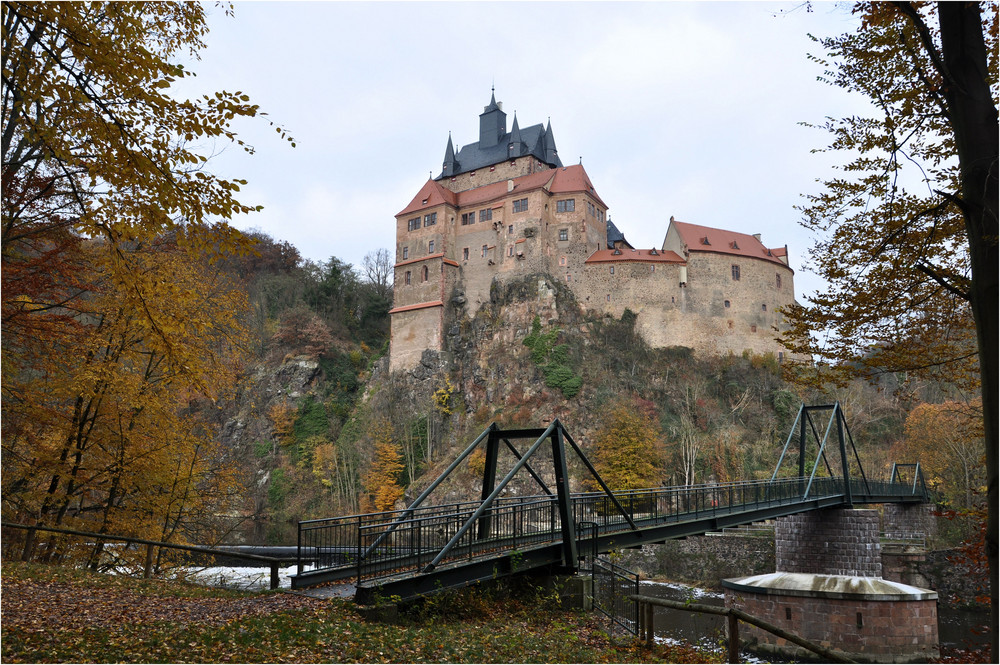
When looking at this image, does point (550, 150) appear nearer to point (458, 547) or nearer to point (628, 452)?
point (628, 452)

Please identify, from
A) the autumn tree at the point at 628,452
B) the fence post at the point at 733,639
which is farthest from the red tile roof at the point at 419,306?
the fence post at the point at 733,639

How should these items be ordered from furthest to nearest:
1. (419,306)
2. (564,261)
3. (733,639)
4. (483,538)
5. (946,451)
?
(419,306), (564,261), (946,451), (483,538), (733,639)

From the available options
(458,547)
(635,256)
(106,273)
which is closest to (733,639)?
(458,547)

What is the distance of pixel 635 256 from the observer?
189ft

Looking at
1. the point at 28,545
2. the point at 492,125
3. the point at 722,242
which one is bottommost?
the point at 28,545

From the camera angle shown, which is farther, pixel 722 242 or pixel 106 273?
pixel 722 242

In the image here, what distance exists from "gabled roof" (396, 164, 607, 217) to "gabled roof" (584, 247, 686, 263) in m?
5.64

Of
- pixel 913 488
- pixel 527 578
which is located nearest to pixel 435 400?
pixel 913 488

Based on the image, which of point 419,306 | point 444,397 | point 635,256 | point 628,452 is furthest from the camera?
point 419,306

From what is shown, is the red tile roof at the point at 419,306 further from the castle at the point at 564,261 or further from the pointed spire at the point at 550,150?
the pointed spire at the point at 550,150

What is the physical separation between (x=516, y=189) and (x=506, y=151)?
5.99 m

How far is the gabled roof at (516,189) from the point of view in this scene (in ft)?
197

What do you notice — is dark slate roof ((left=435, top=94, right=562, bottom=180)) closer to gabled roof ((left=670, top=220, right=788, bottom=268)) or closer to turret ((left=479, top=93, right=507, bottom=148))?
turret ((left=479, top=93, right=507, bottom=148))

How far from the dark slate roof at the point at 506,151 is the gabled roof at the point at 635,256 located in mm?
11564
